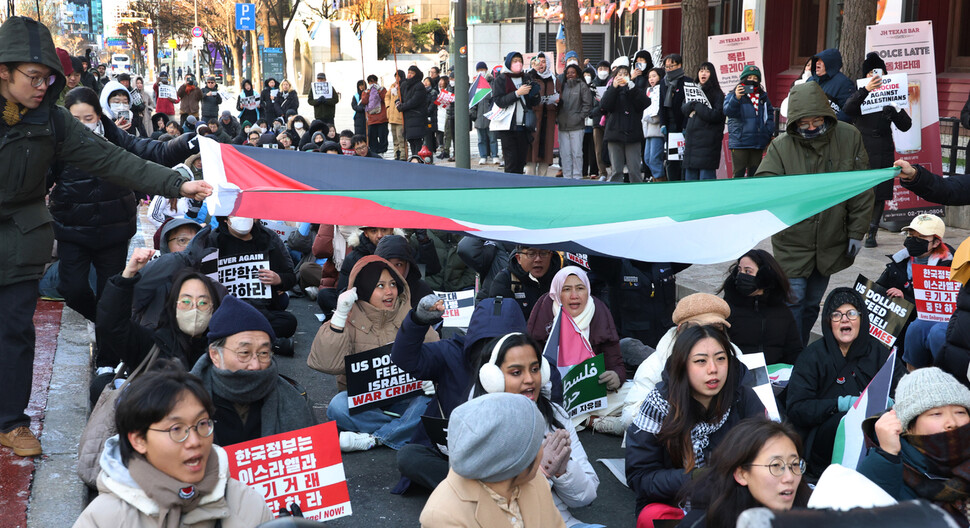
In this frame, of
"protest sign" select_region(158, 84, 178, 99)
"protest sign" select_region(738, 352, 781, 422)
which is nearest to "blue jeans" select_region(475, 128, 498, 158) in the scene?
"protest sign" select_region(158, 84, 178, 99)

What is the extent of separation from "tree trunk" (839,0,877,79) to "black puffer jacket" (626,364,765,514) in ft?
30.5

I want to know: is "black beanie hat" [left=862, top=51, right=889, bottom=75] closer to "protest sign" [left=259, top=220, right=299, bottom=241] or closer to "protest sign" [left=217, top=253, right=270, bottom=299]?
"protest sign" [left=259, top=220, right=299, bottom=241]

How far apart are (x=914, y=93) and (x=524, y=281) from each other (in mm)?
6558

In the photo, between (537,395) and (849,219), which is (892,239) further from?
(537,395)

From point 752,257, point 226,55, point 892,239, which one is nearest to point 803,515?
point 752,257

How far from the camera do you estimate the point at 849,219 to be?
6559 mm

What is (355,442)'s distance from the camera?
5.86 m

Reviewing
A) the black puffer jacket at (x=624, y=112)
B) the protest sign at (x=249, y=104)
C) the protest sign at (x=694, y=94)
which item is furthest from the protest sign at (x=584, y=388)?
the protest sign at (x=249, y=104)

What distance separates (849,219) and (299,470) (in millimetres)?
4139

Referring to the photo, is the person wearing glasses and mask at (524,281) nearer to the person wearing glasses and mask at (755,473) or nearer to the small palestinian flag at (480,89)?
the person wearing glasses and mask at (755,473)

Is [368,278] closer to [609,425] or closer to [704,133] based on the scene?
[609,425]

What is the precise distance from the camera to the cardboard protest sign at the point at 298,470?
4.04 metres

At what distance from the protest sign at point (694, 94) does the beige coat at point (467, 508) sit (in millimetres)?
9662

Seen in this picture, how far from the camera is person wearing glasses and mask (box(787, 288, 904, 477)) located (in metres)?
5.28
